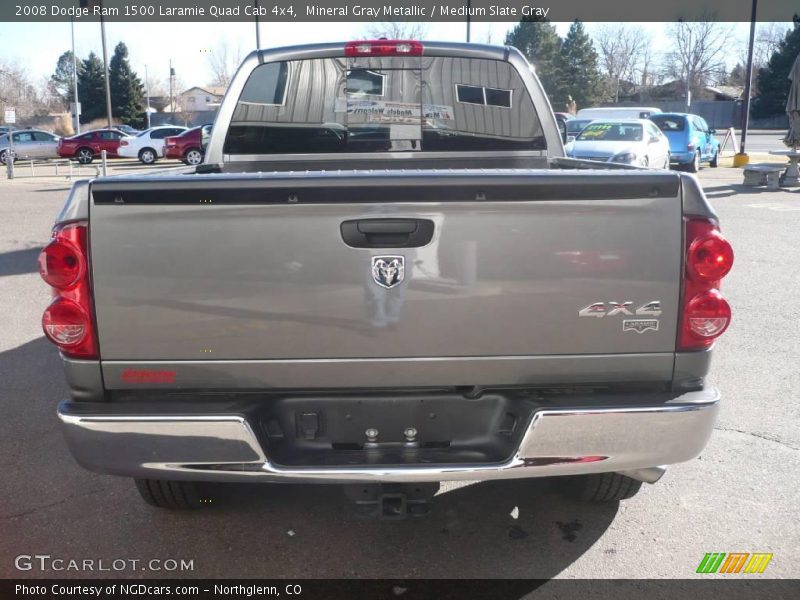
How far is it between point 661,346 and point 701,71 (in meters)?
95.0

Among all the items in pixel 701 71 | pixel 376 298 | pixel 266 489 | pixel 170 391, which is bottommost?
pixel 266 489

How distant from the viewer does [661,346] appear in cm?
281

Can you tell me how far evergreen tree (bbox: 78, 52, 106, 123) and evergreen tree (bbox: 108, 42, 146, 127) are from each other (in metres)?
1.67

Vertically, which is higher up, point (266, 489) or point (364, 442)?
point (364, 442)

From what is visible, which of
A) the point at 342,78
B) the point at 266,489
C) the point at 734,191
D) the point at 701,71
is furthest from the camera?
the point at 701,71

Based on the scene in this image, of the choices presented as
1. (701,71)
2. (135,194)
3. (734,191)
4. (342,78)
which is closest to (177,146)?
(734,191)

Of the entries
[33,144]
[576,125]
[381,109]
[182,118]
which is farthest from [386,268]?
[182,118]

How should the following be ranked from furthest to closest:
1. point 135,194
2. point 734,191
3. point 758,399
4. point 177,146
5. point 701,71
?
point 701,71 < point 177,146 < point 734,191 < point 758,399 < point 135,194

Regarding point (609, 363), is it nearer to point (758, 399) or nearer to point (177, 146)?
point (758, 399)

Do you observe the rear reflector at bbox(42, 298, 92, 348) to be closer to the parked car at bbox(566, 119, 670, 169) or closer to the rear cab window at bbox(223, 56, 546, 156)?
the rear cab window at bbox(223, 56, 546, 156)

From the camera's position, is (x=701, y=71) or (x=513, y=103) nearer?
(x=513, y=103)

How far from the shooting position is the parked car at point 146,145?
31.6 m

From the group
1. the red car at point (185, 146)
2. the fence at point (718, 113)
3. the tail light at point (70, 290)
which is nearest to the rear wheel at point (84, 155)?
the red car at point (185, 146)
